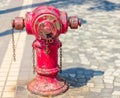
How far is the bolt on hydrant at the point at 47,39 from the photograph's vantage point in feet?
16.5

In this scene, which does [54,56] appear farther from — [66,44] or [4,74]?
[66,44]

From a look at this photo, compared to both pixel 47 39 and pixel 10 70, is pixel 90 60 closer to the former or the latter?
pixel 10 70

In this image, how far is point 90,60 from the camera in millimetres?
7168

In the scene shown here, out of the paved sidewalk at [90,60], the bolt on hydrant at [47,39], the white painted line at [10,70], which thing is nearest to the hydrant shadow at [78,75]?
the paved sidewalk at [90,60]

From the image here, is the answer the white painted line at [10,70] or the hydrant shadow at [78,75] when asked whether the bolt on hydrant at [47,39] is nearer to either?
the hydrant shadow at [78,75]

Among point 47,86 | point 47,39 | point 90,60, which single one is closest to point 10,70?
point 47,86

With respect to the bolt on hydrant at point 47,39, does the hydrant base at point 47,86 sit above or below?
below

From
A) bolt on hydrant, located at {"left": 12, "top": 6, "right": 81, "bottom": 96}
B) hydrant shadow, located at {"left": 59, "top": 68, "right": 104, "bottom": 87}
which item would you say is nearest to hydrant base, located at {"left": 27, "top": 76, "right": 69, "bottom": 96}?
bolt on hydrant, located at {"left": 12, "top": 6, "right": 81, "bottom": 96}

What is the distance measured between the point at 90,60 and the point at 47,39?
2298 millimetres

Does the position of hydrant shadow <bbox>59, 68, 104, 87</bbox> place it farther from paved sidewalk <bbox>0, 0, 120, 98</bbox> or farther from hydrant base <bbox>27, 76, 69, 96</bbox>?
hydrant base <bbox>27, 76, 69, 96</bbox>

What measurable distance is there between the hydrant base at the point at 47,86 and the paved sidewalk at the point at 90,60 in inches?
3.9

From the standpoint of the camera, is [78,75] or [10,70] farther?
[10,70]

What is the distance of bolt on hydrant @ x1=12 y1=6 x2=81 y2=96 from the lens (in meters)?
5.04

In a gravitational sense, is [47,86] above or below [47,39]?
below
